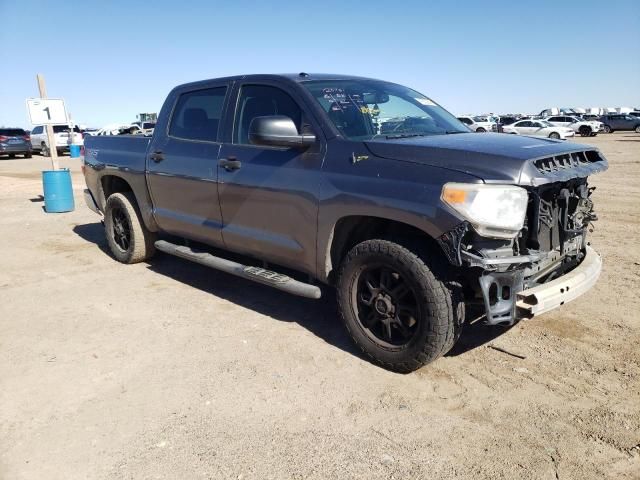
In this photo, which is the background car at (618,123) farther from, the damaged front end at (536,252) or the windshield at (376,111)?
the damaged front end at (536,252)

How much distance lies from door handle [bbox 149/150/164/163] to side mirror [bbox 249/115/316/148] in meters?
1.87

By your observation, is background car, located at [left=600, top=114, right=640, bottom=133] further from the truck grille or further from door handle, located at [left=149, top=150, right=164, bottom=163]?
door handle, located at [left=149, top=150, right=164, bottom=163]

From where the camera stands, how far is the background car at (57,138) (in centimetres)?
2825

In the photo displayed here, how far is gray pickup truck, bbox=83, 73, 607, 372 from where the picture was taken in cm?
291

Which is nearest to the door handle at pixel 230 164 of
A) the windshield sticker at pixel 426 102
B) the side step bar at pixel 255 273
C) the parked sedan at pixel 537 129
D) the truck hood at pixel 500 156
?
the side step bar at pixel 255 273

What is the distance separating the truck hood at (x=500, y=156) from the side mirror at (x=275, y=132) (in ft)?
1.71

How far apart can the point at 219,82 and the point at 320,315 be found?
88.7 inches

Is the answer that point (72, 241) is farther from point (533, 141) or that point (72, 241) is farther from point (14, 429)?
point (533, 141)

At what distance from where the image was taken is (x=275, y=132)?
11.3 feet

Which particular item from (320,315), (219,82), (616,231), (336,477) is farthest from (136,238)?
(616,231)

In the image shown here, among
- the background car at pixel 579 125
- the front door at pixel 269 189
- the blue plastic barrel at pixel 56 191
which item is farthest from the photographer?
the background car at pixel 579 125

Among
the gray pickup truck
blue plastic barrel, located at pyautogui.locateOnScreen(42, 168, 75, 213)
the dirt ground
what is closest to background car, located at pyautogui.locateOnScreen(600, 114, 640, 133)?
blue plastic barrel, located at pyautogui.locateOnScreen(42, 168, 75, 213)

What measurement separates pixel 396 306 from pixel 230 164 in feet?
6.02

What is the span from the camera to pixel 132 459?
8.46 ft
